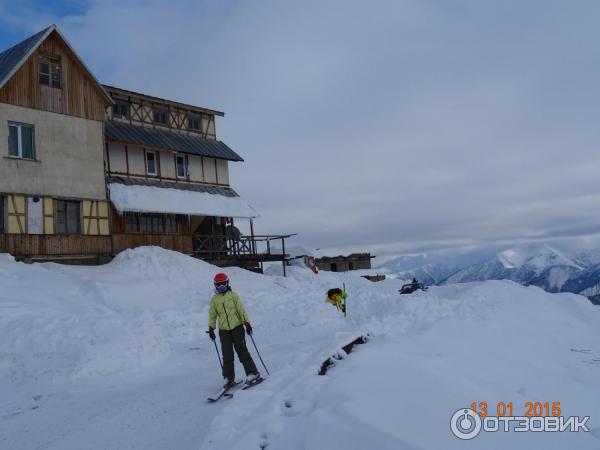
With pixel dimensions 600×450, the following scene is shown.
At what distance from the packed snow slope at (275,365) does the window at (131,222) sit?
4345mm

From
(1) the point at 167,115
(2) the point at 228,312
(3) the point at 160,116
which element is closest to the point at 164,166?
(3) the point at 160,116

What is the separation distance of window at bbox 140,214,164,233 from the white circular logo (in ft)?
74.0

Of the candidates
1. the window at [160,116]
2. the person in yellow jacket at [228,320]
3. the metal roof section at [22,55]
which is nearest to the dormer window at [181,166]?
the window at [160,116]

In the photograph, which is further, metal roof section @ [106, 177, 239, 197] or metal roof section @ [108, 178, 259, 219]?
metal roof section @ [106, 177, 239, 197]

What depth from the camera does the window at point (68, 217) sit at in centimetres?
2138

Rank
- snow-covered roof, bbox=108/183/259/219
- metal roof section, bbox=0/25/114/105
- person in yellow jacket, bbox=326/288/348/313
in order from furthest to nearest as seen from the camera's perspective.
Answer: snow-covered roof, bbox=108/183/259/219, metal roof section, bbox=0/25/114/105, person in yellow jacket, bbox=326/288/348/313

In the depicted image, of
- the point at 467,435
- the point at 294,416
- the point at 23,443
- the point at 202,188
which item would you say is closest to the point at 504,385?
the point at 467,435

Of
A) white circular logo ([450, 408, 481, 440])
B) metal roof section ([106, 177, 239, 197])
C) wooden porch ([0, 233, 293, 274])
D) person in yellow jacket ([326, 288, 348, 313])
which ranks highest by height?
metal roof section ([106, 177, 239, 197])

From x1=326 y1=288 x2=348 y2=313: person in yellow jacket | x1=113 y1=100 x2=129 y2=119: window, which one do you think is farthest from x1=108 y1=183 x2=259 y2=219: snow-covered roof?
x1=326 y1=288 x2=348 y2=313: person in yellow jacket

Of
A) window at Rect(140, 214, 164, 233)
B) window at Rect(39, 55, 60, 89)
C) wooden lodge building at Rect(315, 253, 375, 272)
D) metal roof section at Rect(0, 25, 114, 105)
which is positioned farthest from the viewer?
wooden lodge building at Rect(315, 253, 375, 272)

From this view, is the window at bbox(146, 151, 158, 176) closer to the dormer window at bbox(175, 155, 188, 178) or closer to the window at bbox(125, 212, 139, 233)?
the dormer window at bbox(175, 155, 188, 178)

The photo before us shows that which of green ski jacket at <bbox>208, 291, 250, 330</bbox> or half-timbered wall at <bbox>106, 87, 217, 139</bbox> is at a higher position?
half-timbered wall at <bbox>106, 87, 217, 139</bbox>

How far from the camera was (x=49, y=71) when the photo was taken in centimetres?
2148

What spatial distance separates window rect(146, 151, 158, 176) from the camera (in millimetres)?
27220
